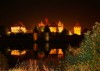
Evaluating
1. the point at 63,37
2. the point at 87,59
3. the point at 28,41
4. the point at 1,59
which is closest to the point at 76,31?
the point at 63,37

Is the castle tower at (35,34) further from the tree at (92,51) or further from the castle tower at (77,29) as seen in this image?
the tree at (92,51)

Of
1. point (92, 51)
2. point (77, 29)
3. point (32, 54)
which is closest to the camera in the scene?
point (92, 51)

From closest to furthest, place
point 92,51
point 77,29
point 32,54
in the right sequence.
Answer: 1. point 92,51
2. point 32,54
3. point 77,29

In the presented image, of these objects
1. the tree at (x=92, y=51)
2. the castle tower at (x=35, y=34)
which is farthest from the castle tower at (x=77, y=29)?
the tree at (x=92, y=51)

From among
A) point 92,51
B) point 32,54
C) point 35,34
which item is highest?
point 35,34

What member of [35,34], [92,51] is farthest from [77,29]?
[92,51]

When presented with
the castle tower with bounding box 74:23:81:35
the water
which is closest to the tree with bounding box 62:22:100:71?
the water

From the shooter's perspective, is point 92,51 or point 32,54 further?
point 32,54

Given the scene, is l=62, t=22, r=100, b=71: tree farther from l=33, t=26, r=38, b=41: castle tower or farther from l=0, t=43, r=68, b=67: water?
l=33, t=26, r=38, b=41: castle tower

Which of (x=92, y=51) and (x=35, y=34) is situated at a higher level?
(x=35, y=34)

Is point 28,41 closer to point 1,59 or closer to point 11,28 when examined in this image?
point 11,28

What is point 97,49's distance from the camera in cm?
618

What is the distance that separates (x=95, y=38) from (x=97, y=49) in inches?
7.0

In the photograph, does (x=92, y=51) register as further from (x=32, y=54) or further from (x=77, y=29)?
(x=77, y=29)
